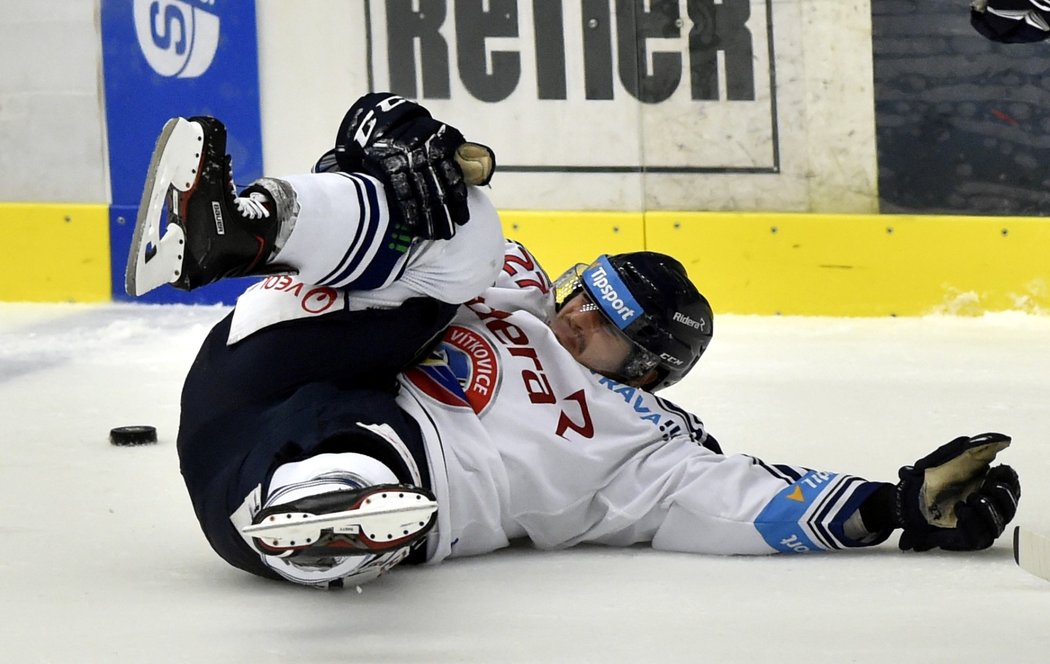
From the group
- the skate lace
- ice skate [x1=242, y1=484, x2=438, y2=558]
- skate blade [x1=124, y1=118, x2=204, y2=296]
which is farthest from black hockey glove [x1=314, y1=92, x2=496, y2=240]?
ice skate [x1=242, y1=484, x2=438, y2=558]

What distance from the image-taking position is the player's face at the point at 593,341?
270 cm

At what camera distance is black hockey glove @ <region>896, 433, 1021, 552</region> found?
2.45 m

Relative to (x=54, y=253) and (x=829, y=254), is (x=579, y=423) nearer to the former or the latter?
(x=829, y=254)

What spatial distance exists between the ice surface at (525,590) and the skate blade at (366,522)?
0.16 meters

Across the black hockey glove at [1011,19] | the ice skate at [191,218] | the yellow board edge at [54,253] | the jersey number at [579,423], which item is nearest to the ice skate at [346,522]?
the ice skate at [191,218]

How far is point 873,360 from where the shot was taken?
15.1ft

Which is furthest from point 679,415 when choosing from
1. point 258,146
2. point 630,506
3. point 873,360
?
point 258,146

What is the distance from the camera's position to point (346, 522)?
78.1 inches

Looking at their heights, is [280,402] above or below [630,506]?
above

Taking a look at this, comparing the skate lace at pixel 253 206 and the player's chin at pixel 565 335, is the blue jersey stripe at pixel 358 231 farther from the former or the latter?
the player's chin at pixel 565 335

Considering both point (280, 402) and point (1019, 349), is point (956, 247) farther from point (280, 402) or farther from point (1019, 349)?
point (280, 402)

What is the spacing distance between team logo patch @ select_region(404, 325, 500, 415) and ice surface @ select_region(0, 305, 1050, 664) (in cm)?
25

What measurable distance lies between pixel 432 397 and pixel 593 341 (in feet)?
1.09

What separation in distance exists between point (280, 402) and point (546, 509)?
1.46 feet
